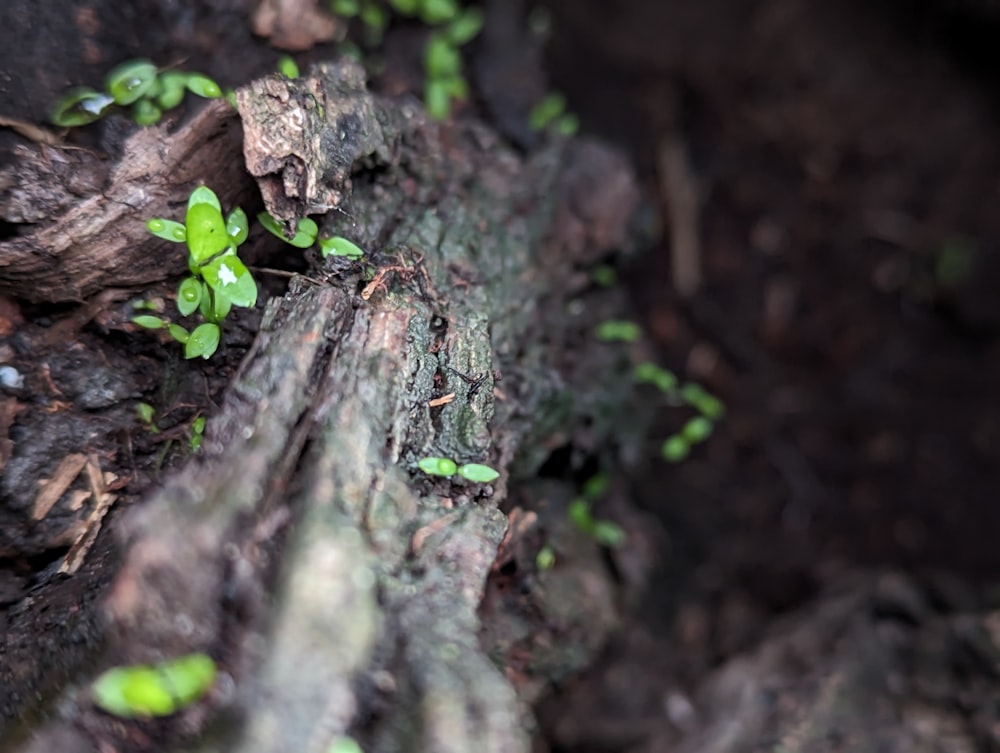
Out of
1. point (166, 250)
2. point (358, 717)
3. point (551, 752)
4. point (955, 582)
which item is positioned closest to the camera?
point (358, 717)

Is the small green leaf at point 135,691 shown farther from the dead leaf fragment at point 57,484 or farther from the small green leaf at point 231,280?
the small green leaf at point 231,280

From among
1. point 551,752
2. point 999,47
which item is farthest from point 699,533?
point 999,47

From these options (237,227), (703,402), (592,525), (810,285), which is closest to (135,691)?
(237,227)

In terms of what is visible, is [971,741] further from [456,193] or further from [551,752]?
[456,193]

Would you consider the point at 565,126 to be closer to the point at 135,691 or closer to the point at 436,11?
the point at 436,11

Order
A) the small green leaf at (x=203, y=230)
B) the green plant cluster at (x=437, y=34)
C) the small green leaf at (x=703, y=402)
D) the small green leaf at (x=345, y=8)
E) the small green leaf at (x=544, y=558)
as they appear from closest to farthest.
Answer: the small green leaf at (x=203, y=230) < the small green leaf at (x=544, y=558) < the small green leaf at (x=345, y=8) < the green plant cluster at (x=437, y=34) < the small green leaf at (x=703, y=402)

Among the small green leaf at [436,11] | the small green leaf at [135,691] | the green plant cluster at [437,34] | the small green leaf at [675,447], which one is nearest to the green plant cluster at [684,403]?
the small green leaf at [675,447]
